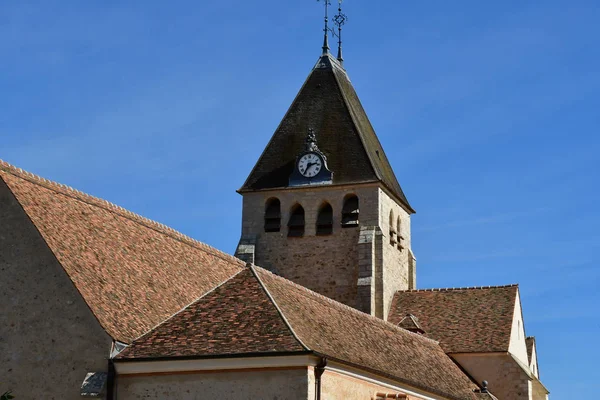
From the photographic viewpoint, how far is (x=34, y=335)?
23.4 metres

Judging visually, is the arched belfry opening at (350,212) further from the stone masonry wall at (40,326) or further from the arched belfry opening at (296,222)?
the stone masonry wall at (40,326)

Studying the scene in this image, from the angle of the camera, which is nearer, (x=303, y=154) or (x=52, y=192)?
(x=52, y=192)

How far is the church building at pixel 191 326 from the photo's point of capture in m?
22.5

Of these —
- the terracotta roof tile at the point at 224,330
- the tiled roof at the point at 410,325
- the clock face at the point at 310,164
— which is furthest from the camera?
the clock face at the point at 310,164

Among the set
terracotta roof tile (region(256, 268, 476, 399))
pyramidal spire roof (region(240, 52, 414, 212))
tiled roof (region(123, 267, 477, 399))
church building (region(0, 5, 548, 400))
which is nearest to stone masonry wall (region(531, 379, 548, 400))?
church building (region(0, 5, 548, 400))

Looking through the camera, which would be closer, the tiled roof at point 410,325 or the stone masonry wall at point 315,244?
the tiled roof at point 410,325

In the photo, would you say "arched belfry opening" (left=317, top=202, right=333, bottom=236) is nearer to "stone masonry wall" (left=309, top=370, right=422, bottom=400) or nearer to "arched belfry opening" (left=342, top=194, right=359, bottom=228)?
"arched belfry opening" (left=342, top=194, right=359, bottom=228)

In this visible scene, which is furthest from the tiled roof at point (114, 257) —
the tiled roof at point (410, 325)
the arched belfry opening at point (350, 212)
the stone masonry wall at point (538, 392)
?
the stone masonry wall at point (538, 392)

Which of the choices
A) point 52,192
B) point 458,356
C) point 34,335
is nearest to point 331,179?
point 458,356

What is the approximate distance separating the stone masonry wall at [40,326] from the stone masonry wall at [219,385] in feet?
2.64

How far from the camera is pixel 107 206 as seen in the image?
28281mm

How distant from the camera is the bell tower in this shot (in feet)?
130

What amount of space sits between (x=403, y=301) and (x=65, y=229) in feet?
57.9

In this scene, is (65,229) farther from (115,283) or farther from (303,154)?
(303,154)
